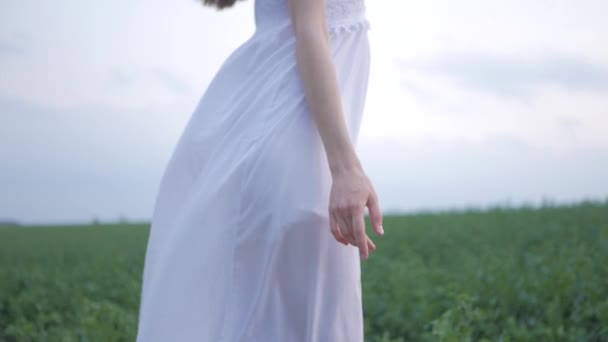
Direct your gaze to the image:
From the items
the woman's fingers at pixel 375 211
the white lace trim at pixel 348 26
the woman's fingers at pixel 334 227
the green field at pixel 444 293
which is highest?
the white lace trim at pixel 348 26

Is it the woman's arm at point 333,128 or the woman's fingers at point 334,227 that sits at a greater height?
the woman's arm at point 333,128

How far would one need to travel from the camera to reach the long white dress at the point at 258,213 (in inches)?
61.3

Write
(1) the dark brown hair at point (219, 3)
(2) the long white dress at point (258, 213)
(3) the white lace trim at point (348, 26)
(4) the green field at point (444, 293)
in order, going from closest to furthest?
1. (2) the long white dress at point (258, 213)
2. (3) the white lace trim at point (348, 26)
3. (1) the dark brown hair at point (219, 3)
4. (4) the green field at point (444, 293)

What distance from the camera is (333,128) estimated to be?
4.99ft

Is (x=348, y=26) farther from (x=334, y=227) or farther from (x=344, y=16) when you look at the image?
(x=334, y=227)

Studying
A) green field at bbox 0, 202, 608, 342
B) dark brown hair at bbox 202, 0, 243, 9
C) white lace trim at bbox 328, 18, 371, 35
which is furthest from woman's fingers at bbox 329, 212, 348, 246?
green field at bbox 0, 202, 608, 342

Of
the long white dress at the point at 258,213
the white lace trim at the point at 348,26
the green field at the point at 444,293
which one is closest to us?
the long white dress at the point at 258,213

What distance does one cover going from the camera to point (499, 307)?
532 cm

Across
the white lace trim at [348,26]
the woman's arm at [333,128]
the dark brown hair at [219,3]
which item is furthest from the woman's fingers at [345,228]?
the dark brown hair at [219,3]

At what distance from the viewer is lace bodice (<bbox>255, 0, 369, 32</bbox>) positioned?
5.89 ft

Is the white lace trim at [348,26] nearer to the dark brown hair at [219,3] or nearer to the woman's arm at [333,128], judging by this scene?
the woman's arm at [333,128]

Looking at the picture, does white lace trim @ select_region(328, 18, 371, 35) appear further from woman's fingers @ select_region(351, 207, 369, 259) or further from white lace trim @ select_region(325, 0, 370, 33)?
woman's fingers @ select_region(351, 207, 369, 259)

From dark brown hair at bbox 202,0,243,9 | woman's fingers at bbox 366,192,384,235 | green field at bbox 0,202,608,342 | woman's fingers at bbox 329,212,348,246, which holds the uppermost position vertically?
dark brown hair at bbox 202,0,243,9

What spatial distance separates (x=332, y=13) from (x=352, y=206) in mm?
620
